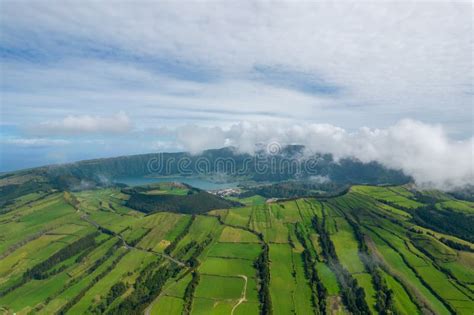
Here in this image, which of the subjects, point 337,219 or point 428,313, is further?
point 337,219

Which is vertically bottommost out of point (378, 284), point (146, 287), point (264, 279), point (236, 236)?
point (146, 287)

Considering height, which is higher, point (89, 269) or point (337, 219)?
point (337, 219)

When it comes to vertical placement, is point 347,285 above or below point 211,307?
Answer: above

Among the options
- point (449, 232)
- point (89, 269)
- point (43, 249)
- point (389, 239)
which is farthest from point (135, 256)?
point (449, 232)

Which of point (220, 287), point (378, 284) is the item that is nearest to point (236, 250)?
point (220, 287)

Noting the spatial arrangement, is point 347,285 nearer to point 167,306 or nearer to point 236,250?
point 236,250

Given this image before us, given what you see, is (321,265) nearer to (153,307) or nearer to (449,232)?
(153,307)

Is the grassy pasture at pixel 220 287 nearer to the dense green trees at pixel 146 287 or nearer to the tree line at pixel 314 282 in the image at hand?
the dense green trees at pixel 146 287

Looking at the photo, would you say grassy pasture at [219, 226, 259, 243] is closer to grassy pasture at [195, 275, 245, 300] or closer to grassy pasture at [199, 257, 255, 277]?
grassy pasture at [199, 257, 255, 277]
